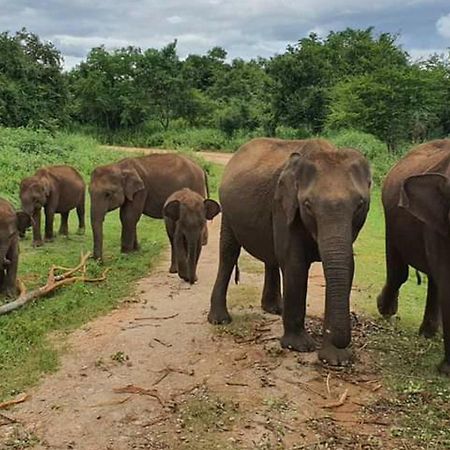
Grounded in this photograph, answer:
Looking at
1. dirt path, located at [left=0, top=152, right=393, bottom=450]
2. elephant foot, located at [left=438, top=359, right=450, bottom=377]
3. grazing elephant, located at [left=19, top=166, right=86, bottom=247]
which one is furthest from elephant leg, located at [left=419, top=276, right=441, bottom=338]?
grazing elephant, located at [left=19, top=166, right=86, bottom=247]

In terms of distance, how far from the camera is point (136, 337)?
744 cm

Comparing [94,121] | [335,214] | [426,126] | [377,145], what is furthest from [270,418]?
[94,121]

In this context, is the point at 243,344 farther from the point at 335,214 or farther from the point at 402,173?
the point at 402,173

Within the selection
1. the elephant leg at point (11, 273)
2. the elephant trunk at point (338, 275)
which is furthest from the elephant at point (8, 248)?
the elephant trunk at point (338, 275)

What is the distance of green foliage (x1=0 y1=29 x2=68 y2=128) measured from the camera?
32656 millimetres

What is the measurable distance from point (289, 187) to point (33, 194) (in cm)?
764

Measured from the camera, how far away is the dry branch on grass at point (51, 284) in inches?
326

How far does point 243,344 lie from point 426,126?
2392cm

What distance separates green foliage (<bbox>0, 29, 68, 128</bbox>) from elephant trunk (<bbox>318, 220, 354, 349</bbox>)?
28.0m

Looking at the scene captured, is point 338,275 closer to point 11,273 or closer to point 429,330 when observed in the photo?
point 429,330

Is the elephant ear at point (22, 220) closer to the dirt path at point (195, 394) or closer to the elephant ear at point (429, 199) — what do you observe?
the dirt path at point (195, 394)

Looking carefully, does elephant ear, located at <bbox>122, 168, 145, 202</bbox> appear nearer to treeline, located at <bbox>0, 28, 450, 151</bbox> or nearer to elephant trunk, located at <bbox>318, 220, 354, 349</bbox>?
elephant trunk, located at <bbox>318, 220, 354, 349</bbox>

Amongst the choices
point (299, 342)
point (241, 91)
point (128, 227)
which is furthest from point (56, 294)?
point (241, 91)

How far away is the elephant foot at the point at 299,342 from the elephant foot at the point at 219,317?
4.21 feet
